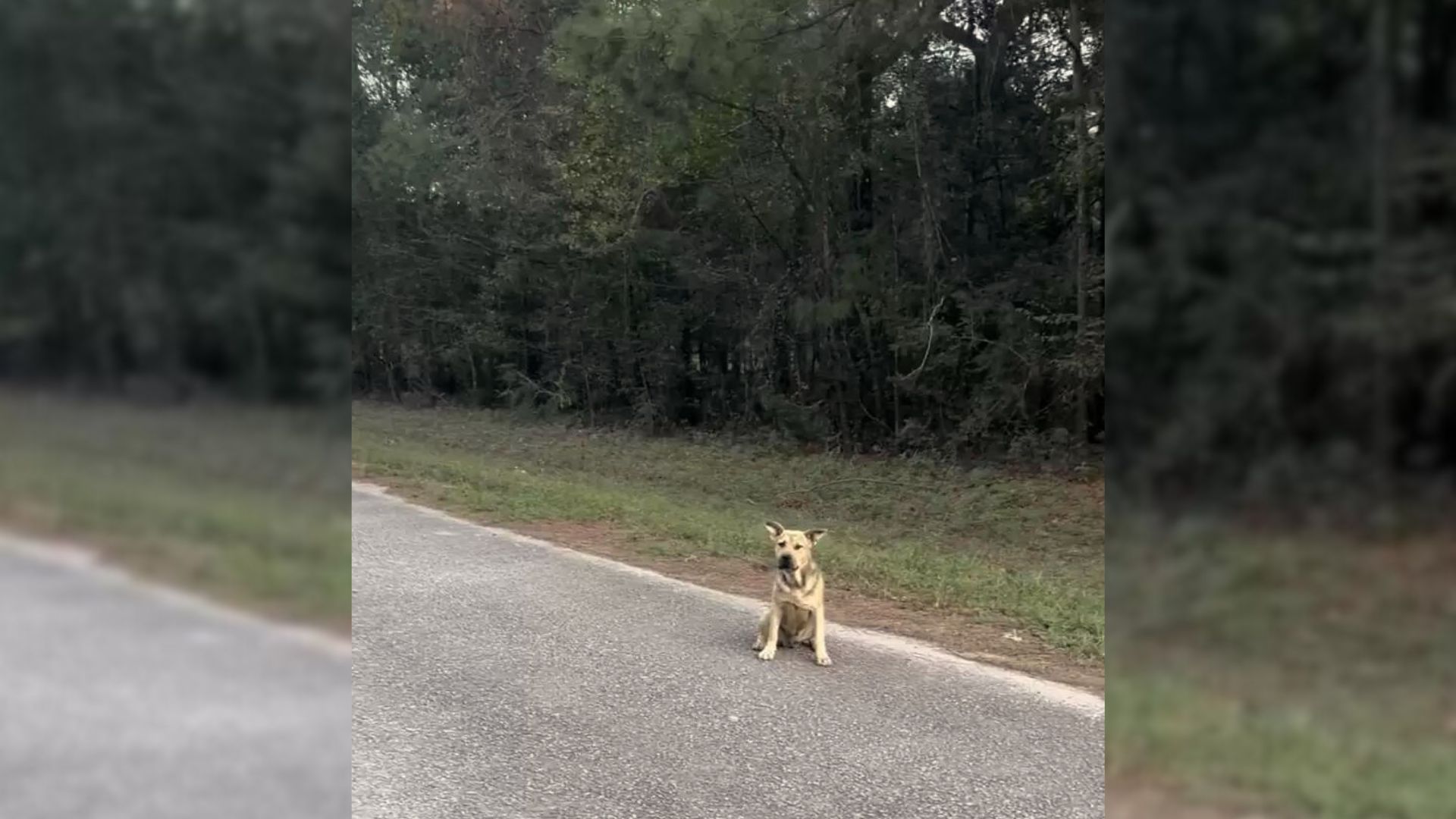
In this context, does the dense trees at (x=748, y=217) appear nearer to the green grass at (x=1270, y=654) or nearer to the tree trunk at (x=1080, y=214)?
the tree trunk at (x=1080, y=214)

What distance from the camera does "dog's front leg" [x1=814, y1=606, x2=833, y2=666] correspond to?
→ 4996 mm

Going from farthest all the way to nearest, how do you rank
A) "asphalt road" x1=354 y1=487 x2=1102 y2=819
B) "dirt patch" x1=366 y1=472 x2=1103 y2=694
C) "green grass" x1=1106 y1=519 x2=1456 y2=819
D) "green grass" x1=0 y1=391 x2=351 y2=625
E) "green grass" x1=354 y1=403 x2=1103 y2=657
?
"green grass" x1=354 y1=403 x2=1103 y2=657 < "dirt patch" x1=366 y1=472 x2=1103 y2=694 < "asphalt road" x1=354 y1=487 x2=1102 y2=819 < "green grass" x1=0 y1=391 x2=351 y2=625 < "green grass" x1=1106 y1=519 x2=1456 y2=819

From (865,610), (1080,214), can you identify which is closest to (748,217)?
(1080,214)

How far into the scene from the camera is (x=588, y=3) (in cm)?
1173

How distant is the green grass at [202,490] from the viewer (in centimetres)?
105

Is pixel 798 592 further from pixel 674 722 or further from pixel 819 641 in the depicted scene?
pixel 674 722

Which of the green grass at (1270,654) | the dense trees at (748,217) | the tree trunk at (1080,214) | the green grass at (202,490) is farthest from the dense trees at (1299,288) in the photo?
the dense trees at (748,217)

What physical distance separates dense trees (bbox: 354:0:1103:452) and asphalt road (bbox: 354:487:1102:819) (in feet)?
12.9

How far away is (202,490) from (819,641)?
4251 millimetres

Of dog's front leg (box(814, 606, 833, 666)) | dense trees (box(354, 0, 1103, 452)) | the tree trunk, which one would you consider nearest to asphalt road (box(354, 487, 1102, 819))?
dog's front leg (box(814, 606, 833, 666))

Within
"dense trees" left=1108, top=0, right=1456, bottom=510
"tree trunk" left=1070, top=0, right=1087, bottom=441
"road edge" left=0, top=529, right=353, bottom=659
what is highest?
"tree trunk" left=1070, top=0, right=1087, bottom=441

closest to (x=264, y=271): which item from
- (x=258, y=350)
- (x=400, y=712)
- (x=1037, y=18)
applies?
(x=258, y=350)

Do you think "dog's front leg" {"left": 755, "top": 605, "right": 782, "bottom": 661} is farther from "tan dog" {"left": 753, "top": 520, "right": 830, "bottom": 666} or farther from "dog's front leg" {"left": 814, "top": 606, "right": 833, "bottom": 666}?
"dog's front leg" {"left": 814, "top": 606, "right": 833, "bottom": 666}

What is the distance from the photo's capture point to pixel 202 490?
105 centimetres
